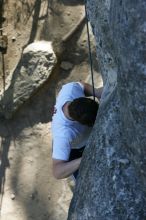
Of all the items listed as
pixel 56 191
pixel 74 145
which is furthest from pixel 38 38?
pixel 74 145

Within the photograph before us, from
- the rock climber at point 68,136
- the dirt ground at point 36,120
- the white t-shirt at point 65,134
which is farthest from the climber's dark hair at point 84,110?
the dirt ground at point 36,120

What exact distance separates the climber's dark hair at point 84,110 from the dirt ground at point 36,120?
1.44 meters

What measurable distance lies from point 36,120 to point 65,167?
1.64 metres

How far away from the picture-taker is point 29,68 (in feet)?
15.0

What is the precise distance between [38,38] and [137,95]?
283cm

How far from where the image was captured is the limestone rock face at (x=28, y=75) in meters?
4.48

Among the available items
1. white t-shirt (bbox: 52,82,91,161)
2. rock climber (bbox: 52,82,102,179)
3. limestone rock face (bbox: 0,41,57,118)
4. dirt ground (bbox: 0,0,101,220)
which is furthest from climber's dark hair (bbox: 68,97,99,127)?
limestone rock face (bbox: 0,41,57,118)

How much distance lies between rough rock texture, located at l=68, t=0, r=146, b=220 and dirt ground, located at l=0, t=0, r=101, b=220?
1709 millimetres

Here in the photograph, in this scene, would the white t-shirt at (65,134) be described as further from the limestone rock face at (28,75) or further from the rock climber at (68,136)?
the limestone rock face at (28,75)

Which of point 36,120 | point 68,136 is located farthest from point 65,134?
point 36,120

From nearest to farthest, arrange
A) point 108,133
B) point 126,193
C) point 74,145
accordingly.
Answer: point 126,193, point 108,133, point 74,145

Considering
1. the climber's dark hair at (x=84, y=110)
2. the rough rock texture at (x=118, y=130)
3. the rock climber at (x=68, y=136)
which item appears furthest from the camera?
the rock climber at (x=68, y=136)

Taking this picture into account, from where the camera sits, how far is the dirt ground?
4.45 m

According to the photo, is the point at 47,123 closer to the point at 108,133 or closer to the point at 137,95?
the point at 108,133
